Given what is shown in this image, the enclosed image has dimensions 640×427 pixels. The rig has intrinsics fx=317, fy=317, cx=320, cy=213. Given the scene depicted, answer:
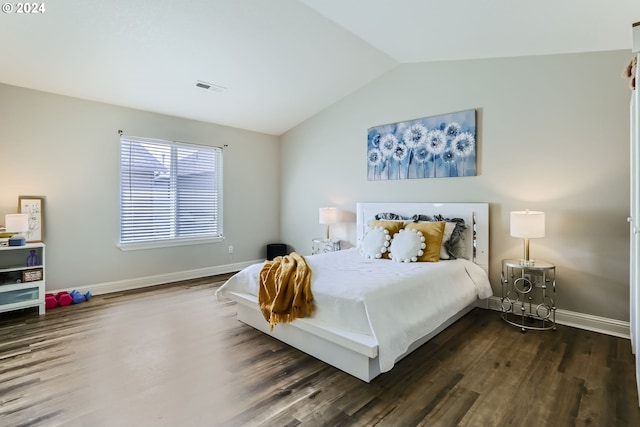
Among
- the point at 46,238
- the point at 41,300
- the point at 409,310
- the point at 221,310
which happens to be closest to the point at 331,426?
the point at 409,310

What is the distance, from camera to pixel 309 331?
2393mm

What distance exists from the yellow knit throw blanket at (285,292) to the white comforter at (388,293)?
0.08 meters

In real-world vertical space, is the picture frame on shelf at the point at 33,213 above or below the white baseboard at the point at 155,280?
above

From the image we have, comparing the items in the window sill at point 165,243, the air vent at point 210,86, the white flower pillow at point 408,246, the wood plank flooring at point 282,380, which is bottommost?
the wood plank flooring at point 282,380

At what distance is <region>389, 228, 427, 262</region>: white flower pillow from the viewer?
331cm

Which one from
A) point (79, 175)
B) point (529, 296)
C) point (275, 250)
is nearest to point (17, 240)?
point (79, 175)

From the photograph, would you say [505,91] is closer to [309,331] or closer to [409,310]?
[409,310]

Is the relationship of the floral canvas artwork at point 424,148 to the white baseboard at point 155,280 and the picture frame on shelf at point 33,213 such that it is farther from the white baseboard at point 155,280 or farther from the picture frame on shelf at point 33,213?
the picture frame on shelf at point 33,213

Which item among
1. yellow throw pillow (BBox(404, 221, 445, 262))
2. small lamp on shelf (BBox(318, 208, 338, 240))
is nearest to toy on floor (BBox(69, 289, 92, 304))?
small lamp on shelf (BBox(318, 208, 338, 240))

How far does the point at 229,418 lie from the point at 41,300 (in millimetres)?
2973

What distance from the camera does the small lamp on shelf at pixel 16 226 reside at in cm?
325

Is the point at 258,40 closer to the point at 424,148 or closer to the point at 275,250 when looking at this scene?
the point at 424,148

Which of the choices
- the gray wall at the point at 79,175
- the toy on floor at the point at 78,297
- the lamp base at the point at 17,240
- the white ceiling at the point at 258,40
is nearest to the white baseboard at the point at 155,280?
the gray wall at the point at 79,175

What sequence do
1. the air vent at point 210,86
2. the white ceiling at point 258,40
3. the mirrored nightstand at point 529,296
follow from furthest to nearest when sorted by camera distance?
the air vent at point 210,86, the mirrored nightstand at point 529,296, the white ceiling at point 258,40
